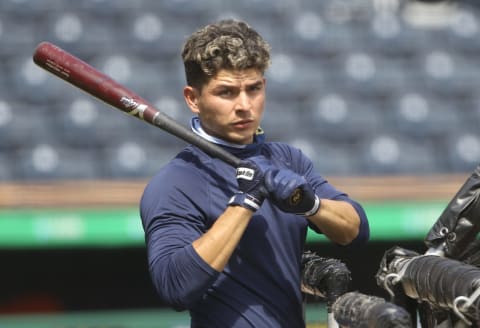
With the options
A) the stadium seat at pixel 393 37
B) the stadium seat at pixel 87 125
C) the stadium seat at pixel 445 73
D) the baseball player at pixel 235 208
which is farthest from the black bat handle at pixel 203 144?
the stadium seat at pixel 393 37

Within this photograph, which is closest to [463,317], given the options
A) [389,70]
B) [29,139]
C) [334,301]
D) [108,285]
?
[334,301]

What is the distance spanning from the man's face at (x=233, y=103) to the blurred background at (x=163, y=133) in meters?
2.05

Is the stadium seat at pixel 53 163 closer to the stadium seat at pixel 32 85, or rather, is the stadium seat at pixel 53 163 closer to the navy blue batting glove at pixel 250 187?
the stadium seat at pixel 32 85

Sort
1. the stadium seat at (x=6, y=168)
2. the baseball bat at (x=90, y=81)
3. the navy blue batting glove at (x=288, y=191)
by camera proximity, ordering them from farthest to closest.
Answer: the stadium seat at (x=6, y=168) < the baseball bat at (x=90, y=81) < the navy blue batting glove at (x=288, y=191)

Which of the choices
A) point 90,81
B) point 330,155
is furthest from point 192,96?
point 330,155

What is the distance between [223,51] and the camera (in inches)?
93.0

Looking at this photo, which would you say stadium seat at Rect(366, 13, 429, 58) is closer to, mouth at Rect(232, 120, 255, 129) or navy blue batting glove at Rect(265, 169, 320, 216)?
mouth at Rect(232, 120, 255, 129)

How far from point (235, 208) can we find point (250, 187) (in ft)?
0.20

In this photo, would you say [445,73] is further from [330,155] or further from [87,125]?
[87,125]

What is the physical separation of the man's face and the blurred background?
2052 millimetres

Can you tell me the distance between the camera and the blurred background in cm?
445

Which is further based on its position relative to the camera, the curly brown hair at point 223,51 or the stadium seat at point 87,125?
the stadium seat at point 87,125

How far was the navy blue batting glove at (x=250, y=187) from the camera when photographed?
2.20m

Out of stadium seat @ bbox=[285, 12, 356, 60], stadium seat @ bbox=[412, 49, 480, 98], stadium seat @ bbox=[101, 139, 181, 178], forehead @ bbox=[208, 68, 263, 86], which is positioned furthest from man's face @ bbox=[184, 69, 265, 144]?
stadium seat @ bbox=[412, 49, 480, 98]
